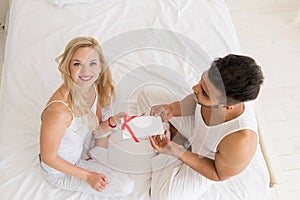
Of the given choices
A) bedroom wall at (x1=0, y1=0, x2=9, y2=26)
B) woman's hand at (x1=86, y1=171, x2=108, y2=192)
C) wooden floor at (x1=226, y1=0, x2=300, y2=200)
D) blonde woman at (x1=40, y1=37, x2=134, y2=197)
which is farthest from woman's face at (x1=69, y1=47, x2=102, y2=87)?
bedroom wall at (x1=0, y1=0, x2=9, y2=26)

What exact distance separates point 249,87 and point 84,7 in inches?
40.3

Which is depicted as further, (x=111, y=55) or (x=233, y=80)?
(x=111, y=55)

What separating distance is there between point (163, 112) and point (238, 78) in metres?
0.42

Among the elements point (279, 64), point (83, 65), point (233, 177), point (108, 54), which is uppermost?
point (83, 65)

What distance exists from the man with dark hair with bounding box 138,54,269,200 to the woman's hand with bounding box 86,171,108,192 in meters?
0.17

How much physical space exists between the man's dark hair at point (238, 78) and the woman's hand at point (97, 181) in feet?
1.63

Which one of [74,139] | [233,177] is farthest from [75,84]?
[233,177]

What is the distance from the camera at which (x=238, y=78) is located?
1105 mm

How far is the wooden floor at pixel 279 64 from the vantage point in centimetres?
187

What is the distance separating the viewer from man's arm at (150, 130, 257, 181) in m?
1.18

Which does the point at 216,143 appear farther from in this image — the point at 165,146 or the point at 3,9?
the point at 3,9

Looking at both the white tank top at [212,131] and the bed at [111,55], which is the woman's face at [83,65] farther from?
the white tank top at [212,131]

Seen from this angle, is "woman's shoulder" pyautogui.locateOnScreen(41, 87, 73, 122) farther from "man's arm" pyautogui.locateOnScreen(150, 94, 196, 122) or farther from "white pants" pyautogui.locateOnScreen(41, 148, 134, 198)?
"man's arm" pyautogui.locateOnScreen(150, 94, 196, 122)

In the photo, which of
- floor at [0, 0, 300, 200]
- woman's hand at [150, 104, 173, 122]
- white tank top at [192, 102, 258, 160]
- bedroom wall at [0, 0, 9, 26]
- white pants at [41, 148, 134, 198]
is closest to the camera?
white tank top at [192, 102, 258, 160]
